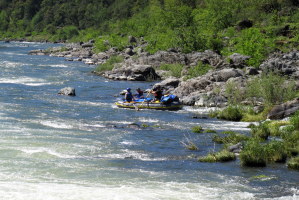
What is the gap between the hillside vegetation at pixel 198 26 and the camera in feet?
176

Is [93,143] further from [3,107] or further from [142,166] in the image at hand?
[3,107]

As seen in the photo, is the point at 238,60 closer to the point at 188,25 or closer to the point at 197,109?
the point at 197,109

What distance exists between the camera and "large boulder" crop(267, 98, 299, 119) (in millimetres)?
25641

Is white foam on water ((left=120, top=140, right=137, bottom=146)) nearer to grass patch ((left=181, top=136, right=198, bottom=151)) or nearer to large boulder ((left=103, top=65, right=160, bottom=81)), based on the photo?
grass patch ((left=181, top=136, right=198, bottom=151))

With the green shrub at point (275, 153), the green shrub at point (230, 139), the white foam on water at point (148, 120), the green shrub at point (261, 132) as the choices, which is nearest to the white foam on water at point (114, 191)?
the green shrub at point (275, 153)

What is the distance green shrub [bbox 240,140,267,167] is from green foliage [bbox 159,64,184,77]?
83.8 feet

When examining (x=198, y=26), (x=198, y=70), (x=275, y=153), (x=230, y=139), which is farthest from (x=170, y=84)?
(x=198, y=26)

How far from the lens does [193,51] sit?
54.1 meters

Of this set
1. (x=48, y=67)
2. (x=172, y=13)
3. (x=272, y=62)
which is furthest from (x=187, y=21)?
(x=272, y=62)

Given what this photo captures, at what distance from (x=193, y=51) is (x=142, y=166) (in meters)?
37.6

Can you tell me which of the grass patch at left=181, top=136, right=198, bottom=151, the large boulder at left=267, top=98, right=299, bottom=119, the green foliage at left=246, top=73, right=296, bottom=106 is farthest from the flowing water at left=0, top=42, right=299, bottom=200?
the green foliage at left=246, top=73, right=296, bottom=106

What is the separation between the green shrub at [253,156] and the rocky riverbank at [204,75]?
480 inches

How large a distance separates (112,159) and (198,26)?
184 feet

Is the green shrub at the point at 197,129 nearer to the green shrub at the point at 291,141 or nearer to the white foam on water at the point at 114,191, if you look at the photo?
the green shrub at the point at 291,141
